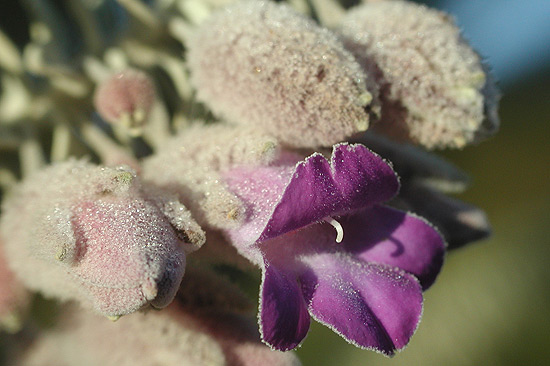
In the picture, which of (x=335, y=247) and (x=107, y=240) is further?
(x=335, y=247)

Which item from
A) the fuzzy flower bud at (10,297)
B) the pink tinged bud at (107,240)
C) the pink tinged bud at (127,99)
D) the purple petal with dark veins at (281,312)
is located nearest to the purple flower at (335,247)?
the purple petal with dark veins at (281,312)

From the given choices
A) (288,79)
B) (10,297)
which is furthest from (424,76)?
(10,297)

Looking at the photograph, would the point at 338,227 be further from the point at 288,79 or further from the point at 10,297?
the point at 10,297

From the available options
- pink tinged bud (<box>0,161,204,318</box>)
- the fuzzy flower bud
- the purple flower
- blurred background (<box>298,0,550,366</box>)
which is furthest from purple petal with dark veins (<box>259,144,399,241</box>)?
blurred background (<box>298,0,550,366</box>)

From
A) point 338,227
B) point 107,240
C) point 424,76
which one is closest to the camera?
point 107,240

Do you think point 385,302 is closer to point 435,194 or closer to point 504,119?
point 435,194

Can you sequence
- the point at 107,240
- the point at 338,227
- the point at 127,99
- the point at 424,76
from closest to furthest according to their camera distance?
the point at 107,240
the point at 338,227
the point at 424,76
the point at 127,99

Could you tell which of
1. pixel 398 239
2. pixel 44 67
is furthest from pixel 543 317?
pixel 44 67
